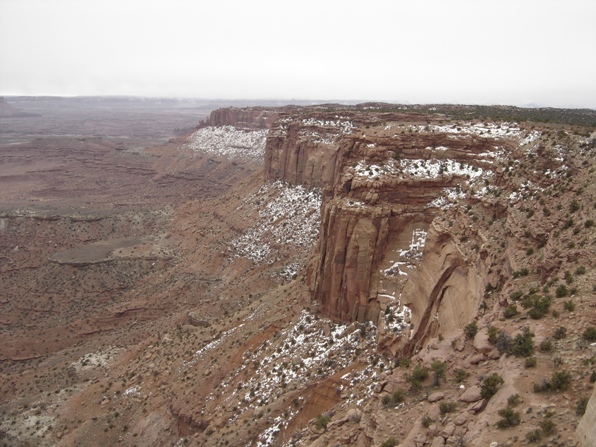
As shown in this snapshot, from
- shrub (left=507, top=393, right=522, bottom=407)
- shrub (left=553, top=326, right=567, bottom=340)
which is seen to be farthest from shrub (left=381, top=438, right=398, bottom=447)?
shrub (left=553, top=326, right=567, bottom=340)

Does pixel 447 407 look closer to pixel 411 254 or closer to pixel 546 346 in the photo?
pixel 546 346

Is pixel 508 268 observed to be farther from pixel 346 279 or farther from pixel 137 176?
pixel 137 176

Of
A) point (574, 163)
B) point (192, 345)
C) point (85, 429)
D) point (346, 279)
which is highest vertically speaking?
point (574, 163)

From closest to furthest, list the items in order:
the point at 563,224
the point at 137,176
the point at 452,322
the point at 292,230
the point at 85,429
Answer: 1. the point at 563,224
2. the point at 452,322
3. the point at 85,429
4. the point at 292,230
5. the point at 137,176

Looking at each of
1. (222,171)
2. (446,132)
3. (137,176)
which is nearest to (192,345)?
(446,132)

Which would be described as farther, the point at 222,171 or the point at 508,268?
the point at 222,171
